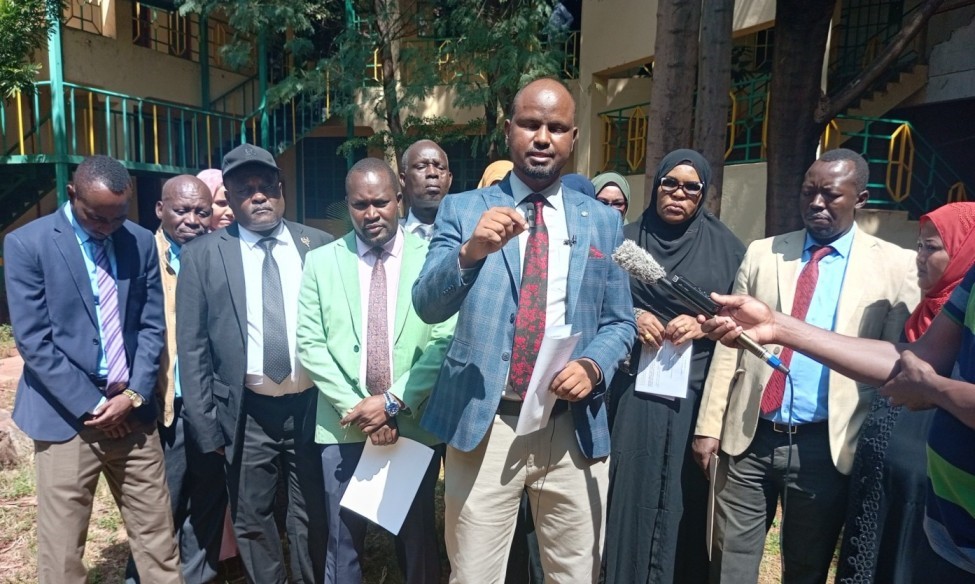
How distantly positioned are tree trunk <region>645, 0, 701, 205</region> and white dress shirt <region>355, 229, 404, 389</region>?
2270mm

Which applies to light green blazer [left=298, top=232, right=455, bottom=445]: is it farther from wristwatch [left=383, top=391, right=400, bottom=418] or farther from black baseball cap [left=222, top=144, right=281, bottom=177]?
black baseball cap [left=222, top=144, right=281, bottom=177]

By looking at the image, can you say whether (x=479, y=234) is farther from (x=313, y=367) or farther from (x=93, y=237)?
(x=93, y=237)

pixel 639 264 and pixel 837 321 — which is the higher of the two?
pixel 639 264

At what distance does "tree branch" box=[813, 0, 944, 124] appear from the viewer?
5.34 meters

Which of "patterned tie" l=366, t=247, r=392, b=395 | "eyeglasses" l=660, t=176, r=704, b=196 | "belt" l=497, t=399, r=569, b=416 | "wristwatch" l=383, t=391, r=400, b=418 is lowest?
"wristwatch" l=383, t=391, r=400, b=418

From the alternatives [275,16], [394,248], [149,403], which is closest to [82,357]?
[149,403]

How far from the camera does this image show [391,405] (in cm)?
272

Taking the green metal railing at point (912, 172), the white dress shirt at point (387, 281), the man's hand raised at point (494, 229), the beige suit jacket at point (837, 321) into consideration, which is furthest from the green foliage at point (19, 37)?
the green metal railing at point (912, 172)

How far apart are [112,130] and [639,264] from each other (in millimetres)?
11302

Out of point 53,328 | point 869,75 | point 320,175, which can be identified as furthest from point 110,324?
point 320,175

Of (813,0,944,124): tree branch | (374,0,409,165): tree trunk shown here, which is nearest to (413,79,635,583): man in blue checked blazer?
(813,0,944,124): tree branch

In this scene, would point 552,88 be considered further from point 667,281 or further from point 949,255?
point 949,255

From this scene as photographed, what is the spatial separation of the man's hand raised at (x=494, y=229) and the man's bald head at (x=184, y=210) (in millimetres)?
2185

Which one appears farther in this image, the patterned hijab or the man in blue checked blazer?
the patterned hijab
